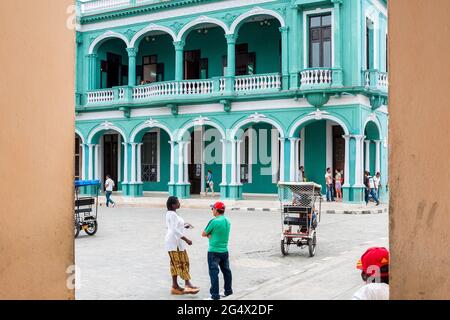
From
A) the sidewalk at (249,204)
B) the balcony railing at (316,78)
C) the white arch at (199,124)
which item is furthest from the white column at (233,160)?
the balcony railing at (316,78)

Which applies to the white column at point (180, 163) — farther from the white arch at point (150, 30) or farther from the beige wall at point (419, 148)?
the beige wall at point (419, 148)

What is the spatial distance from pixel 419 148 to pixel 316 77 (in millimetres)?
18383

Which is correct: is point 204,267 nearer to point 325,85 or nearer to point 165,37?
point 325,85

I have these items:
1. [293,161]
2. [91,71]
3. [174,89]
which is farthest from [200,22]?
[293,161]

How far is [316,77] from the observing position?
19.8 metres

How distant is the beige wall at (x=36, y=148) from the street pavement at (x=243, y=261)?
4.48m

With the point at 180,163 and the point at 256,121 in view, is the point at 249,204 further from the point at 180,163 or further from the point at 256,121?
the point at 180,163

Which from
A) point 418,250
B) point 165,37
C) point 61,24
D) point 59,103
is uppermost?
point 165,37

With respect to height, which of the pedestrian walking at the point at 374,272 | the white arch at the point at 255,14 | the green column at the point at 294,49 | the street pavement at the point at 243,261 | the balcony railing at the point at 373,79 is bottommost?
the street pavement at the point at 243,261

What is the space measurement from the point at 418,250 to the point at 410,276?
4.3 inches

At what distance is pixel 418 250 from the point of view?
1901 mm

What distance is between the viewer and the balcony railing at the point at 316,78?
1963 cm
